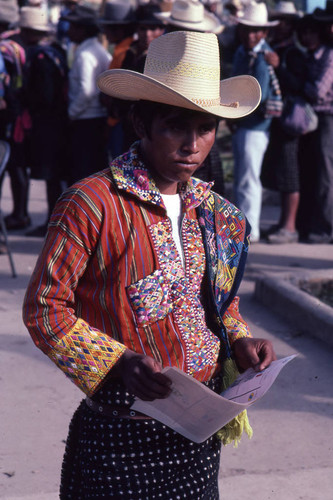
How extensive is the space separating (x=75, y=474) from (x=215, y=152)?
402 centimetres

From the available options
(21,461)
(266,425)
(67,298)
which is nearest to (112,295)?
(67,298)

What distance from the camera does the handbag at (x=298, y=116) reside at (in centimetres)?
793

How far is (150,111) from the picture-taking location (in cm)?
222

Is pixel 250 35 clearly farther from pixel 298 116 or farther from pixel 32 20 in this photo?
pixel 32 20

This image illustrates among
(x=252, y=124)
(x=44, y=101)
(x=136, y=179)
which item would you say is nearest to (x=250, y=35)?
(x=252, y=124)

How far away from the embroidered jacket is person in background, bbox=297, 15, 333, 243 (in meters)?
5.85

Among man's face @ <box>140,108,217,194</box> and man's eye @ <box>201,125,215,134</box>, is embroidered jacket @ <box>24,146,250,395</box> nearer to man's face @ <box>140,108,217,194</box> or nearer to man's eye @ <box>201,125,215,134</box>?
man's face @ <box>140,108,217,194</box>

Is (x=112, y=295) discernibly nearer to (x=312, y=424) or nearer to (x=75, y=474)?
(x=75, y=474)

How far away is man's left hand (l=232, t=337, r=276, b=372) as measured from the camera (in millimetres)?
2252

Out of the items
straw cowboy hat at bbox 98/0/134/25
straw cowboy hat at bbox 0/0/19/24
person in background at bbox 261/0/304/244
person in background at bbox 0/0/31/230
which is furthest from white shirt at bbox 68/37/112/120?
person in background at bbox 261/0/304/244

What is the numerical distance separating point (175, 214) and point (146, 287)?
25 cm

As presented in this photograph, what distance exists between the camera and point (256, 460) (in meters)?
3.86

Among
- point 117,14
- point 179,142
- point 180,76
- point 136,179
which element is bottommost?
point 117,14

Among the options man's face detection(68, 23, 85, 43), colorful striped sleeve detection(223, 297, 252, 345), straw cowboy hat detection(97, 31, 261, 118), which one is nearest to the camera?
straw cowboy hat detection(97, 31, 261, 118)
